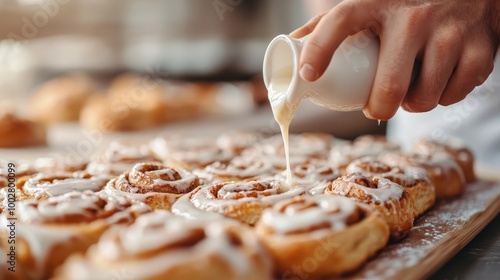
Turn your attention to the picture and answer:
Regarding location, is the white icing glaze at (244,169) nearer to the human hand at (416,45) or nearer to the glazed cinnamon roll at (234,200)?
the glazed cinnamon roll at (234,200)

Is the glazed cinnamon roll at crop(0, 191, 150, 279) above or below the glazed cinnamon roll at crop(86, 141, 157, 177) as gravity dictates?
below

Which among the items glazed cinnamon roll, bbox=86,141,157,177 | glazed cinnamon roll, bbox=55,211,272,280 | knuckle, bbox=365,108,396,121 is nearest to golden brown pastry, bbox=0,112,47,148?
glazed cinnamon roll, bbox=86,141,157,177

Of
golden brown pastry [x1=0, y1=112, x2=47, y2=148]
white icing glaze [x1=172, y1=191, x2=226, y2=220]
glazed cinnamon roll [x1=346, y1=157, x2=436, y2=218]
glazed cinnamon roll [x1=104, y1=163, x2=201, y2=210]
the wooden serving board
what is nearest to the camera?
the wooden serving board

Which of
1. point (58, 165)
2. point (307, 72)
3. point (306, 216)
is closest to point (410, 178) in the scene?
point (307, 72)

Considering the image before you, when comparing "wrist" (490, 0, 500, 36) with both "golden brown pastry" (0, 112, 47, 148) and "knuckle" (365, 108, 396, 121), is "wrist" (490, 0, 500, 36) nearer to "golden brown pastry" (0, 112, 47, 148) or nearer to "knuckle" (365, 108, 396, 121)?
"knuckle" (365, 108, 396, 121)

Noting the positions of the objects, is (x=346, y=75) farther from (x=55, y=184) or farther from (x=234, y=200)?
(x=55, y=184)
